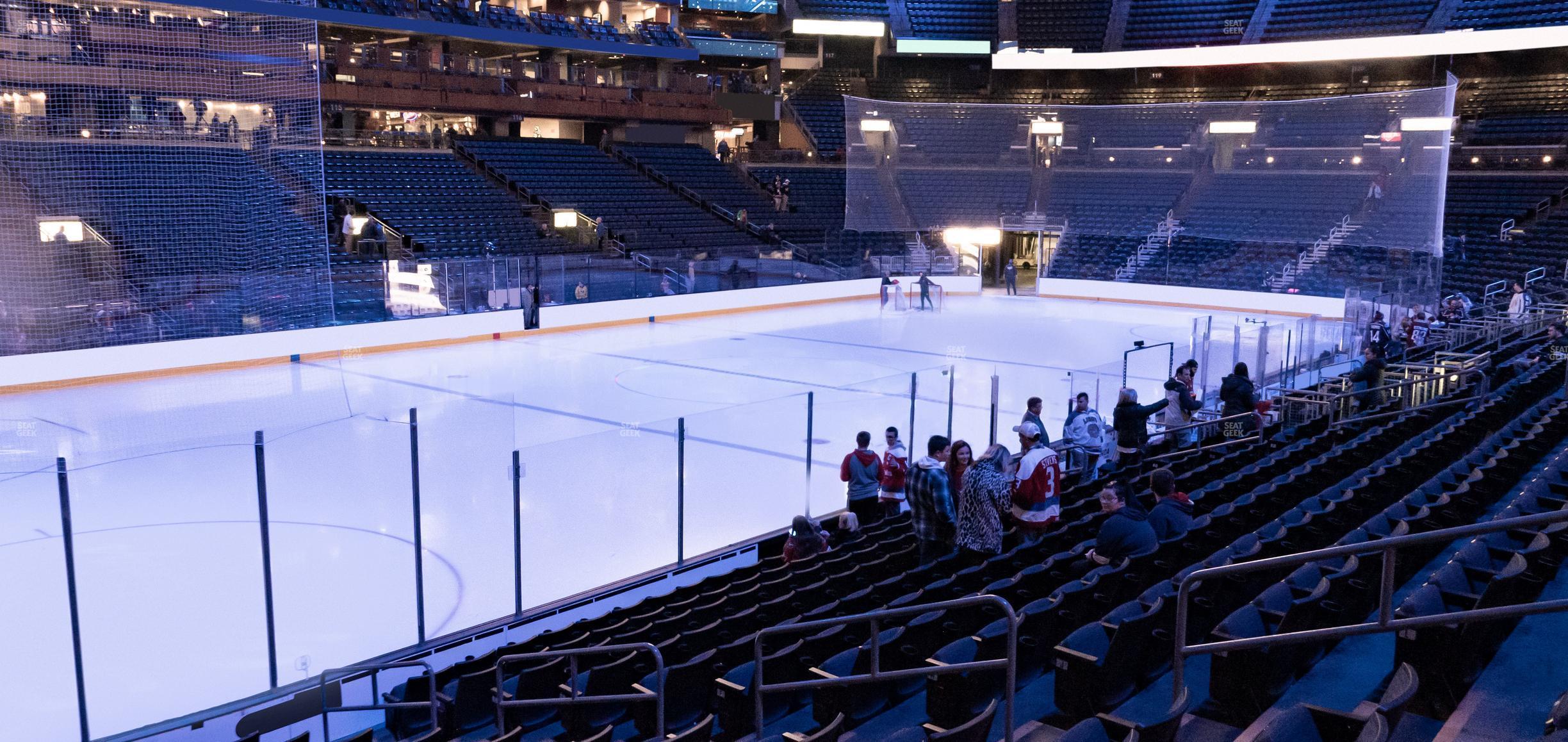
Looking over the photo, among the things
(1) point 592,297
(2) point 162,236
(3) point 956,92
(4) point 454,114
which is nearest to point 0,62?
(2) point 162,236

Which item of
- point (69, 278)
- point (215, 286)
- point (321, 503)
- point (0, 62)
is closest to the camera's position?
point (321, 503)

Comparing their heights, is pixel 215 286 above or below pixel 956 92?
below

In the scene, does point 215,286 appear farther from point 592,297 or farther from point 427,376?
point 592,297

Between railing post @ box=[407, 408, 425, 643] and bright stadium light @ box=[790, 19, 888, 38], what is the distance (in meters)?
38.2

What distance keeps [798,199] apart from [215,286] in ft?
74.2

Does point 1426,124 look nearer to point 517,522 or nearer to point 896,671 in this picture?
point 517,522

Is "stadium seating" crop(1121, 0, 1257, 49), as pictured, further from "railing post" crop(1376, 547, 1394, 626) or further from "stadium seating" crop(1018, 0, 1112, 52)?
"railing post" crop(1376, 547, 1394, 626)

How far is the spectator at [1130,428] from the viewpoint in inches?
428

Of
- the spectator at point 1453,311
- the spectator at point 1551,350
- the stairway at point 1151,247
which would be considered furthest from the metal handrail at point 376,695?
the stairway at point 1151,247

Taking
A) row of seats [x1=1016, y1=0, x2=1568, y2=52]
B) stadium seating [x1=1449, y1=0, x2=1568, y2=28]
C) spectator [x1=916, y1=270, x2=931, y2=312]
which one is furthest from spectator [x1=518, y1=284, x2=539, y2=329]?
stadium seating [x1=1449, y1=0, x2=1568, y2=28]

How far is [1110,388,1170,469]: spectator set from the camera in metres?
10.9

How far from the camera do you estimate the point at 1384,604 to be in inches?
139

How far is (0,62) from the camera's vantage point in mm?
13672

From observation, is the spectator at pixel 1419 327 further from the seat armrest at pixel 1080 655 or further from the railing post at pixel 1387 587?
the railing post at pixel 1387 587
